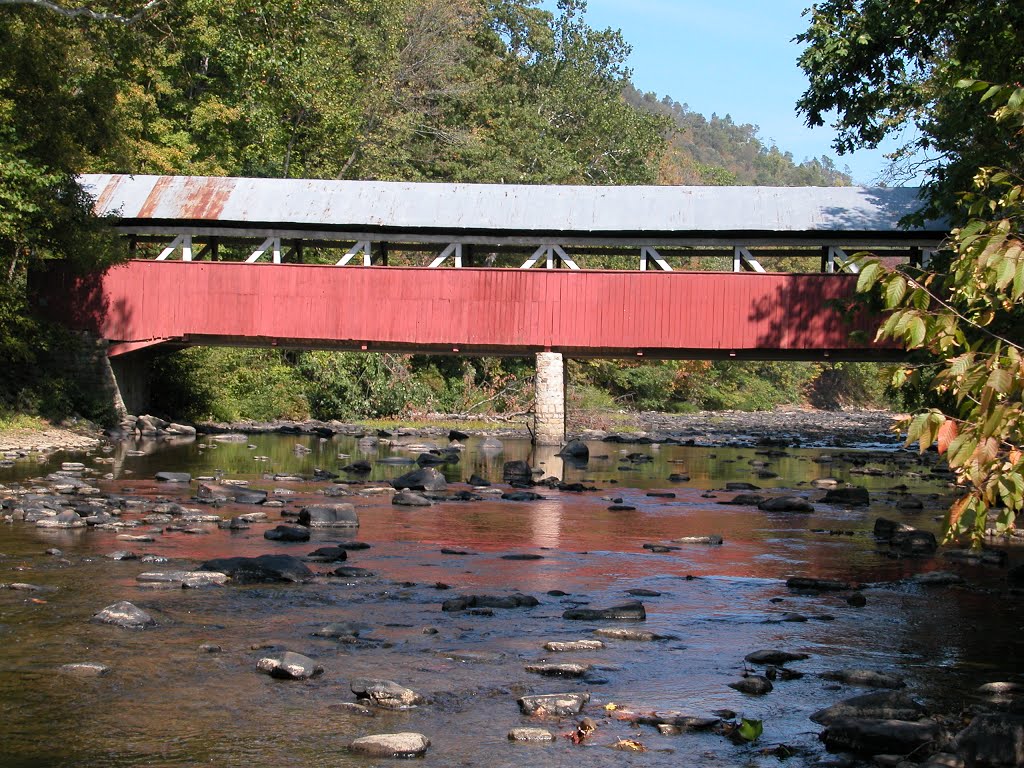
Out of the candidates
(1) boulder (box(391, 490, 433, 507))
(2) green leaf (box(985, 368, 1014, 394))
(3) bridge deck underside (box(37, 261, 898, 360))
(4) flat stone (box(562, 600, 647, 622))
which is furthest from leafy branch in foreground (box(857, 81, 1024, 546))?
(3) bridge deck underside (box(37, 261, 898, 360))

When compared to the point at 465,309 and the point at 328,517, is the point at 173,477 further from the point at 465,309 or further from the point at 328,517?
the point at 465,309

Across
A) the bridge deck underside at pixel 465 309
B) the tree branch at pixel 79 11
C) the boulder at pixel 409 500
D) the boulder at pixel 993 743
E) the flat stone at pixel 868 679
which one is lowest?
the boulder at pixel 409 500

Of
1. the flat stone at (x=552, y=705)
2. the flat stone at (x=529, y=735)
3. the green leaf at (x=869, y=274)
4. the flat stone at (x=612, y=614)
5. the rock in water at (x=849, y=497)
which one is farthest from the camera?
the rock in water at (x=849, y=497)

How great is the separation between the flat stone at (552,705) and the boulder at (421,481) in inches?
371

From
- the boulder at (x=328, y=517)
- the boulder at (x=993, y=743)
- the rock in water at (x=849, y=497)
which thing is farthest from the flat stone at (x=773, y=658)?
the rock in water at (x=849, y=497)

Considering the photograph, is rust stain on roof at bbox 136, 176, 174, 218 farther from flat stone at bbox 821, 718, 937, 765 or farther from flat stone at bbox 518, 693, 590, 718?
flat stone at bbox 821, 718, 937, 765

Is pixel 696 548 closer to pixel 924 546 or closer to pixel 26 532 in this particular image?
pixel 924 546

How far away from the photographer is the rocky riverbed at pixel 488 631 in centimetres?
502

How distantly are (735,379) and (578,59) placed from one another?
14.6 metres

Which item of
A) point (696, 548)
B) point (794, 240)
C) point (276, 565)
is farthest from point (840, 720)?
point (794, 240)

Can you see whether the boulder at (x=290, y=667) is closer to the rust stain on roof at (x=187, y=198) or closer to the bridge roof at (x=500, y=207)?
the bridge roof at (x=500, y=207)

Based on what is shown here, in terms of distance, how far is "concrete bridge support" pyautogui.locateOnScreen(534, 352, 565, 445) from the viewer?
2230 cm

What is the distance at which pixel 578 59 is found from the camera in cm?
4488

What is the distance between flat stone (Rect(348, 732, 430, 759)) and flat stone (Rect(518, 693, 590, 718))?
28.3 inches
